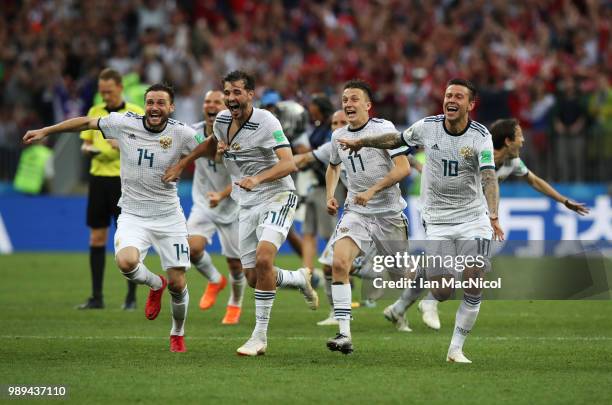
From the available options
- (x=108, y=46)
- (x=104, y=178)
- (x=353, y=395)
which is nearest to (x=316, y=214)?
(x=104, y=178)

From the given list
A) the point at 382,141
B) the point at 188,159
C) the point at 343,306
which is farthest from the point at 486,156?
the point at 188,159

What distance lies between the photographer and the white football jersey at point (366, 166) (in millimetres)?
11289

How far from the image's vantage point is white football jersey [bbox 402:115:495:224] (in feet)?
33.4

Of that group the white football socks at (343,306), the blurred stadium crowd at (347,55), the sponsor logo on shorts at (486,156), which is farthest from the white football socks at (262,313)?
the blurred stadium crowd at (347,55)

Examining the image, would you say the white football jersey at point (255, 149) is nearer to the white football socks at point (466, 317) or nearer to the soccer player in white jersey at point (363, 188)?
the soccer player in white jersey at point (363, 188)

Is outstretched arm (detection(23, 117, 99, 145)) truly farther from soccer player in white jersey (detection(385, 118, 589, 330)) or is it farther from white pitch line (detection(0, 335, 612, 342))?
soccer player in white jersey (detection(385, 118, 589, 330))

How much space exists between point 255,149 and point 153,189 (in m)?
1.00

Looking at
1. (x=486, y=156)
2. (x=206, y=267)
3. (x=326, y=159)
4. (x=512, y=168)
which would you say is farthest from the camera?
(x=206, y=267)

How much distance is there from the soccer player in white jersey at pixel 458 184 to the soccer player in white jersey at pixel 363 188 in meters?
0.49

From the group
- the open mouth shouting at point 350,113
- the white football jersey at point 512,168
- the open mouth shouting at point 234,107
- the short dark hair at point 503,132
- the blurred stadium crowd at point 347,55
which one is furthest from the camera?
the blurred stadium crowd at point 347,55

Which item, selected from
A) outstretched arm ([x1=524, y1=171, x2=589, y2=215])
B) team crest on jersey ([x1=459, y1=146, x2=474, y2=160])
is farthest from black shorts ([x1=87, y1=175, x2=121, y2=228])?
team crest on jersey ([x1=459, y1=146, x2=474, y2=160])

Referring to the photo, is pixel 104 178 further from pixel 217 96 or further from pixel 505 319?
pixel 505 319

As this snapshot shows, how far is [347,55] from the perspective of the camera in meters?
24.3

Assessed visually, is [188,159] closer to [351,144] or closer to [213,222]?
[351,144]
